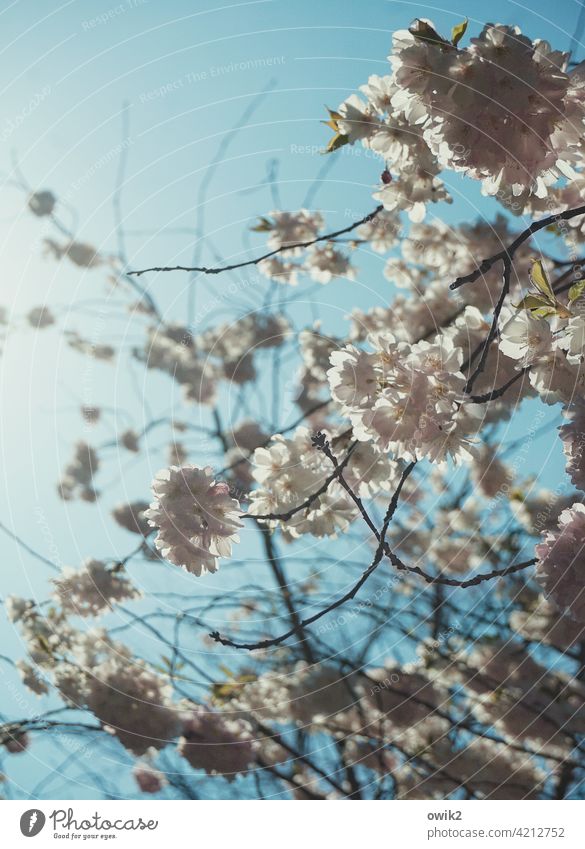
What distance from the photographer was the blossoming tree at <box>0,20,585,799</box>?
33.2 inches

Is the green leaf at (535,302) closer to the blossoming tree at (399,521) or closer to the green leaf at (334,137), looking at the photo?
the blossoming tree at (399,521)

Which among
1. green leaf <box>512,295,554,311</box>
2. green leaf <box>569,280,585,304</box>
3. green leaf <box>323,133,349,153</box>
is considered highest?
green leaf <box>323,133,349,153</box>

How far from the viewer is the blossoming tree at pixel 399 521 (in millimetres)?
843

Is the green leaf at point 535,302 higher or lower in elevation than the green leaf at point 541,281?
lower

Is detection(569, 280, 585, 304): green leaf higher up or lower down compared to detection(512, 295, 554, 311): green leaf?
lower down

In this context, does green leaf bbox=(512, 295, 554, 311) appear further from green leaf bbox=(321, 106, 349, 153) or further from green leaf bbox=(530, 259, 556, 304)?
green leaf bbox=(321, 106, 349, 153)

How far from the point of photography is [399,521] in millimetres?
2396

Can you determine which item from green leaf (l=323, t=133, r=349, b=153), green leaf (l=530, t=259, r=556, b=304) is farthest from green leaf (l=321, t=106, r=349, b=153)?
green leaf (l=530, t=259, r=556, b=304)

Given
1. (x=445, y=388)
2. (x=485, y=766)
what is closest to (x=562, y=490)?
(x=445, y=388)

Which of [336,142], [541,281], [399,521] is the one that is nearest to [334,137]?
[336,142]

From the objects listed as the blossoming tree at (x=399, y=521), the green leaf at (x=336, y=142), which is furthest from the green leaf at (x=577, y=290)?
the green leaf at (x=336, y=142)

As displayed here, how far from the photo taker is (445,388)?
857 mm
